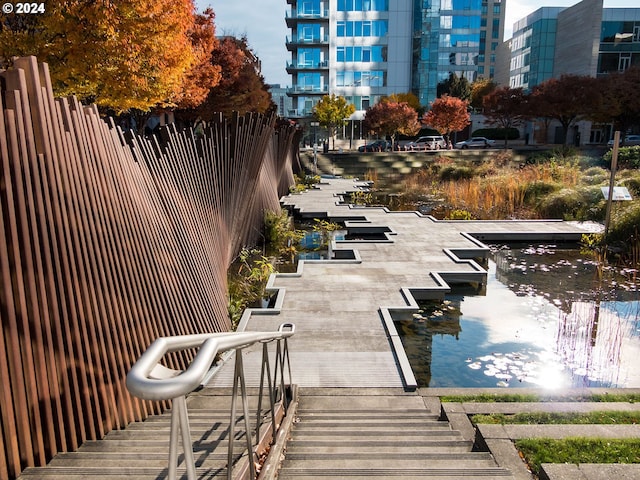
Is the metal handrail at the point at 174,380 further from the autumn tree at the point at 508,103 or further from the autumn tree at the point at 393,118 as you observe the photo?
the autumn tree at the point at 508,103

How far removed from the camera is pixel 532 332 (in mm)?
8578

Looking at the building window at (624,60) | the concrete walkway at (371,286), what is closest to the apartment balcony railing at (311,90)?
the building window at (624,60)

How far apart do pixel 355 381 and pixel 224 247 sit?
350cm

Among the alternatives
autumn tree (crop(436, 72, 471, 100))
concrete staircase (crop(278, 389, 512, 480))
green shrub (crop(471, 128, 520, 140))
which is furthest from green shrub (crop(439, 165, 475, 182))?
autumn tree (crop(436, 72, 471, 100))

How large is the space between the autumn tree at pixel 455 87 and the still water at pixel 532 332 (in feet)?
174

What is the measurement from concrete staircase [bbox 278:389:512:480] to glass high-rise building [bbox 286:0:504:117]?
58556mm

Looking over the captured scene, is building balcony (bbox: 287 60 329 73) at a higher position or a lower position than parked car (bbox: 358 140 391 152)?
higher

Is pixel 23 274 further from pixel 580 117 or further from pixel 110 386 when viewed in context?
pixel 580 117

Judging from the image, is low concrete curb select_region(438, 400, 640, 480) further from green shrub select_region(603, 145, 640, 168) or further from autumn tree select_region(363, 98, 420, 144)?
autumn tree select_region(363, 98, 420, 144)

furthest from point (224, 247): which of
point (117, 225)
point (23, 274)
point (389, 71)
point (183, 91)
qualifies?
point (389, 71)

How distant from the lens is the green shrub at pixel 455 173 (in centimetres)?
2793

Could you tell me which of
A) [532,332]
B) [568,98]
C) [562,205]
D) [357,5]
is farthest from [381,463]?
[357,5]

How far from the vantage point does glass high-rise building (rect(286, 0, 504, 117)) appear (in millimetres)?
59625

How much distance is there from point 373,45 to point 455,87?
35.9 feet
